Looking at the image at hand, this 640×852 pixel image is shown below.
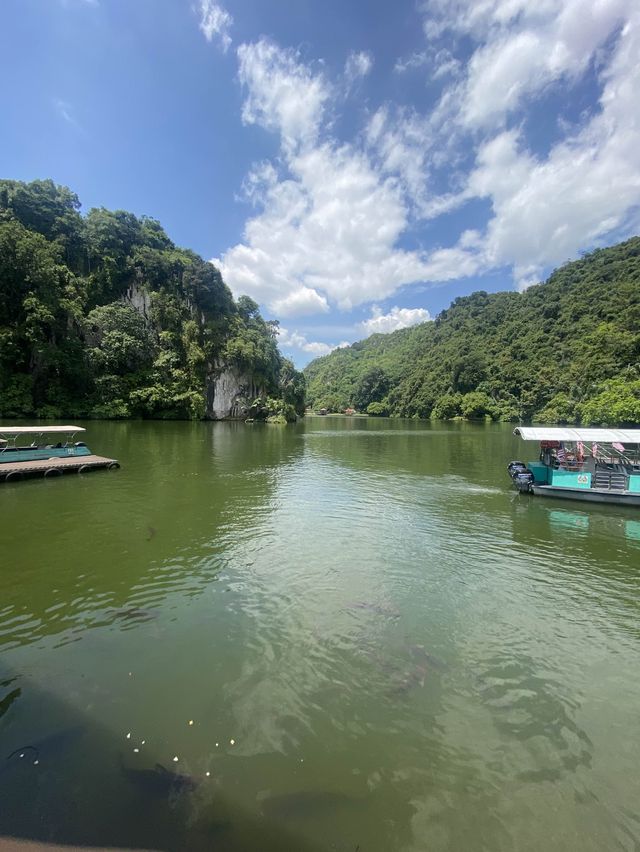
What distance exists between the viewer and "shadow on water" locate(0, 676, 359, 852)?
398 cm

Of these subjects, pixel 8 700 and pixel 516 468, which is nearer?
pixel 8 700

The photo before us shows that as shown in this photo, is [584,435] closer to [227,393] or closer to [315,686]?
[315,686]

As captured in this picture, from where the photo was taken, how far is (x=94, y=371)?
61.2 meters

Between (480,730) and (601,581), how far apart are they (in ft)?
25.4

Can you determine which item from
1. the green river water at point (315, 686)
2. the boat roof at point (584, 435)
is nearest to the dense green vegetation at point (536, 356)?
the boat roof at point (584, 435)

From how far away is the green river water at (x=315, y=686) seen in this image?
170 inches

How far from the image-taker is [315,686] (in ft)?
21.1

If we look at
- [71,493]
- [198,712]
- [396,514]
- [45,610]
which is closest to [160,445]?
[71,493]

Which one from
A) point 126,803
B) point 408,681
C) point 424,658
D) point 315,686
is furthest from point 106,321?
point 126,803

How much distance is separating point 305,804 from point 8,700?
4.38m

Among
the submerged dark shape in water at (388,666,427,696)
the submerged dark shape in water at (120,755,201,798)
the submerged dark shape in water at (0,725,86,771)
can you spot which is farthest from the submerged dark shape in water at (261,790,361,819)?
the submerged dark shape in water at (0,725,86,771)

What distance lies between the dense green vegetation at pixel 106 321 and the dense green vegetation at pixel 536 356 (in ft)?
177

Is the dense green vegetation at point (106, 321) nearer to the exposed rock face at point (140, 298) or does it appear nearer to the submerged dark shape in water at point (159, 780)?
the exposed rock face at point (140, 298)

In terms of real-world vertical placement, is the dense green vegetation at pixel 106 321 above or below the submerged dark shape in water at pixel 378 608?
above
